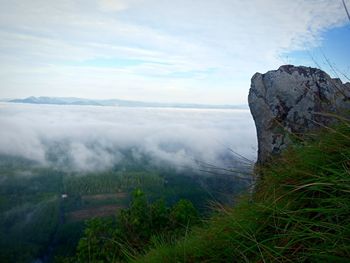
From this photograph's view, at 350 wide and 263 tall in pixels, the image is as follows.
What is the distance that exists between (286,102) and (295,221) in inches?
179

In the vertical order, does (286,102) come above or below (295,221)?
above

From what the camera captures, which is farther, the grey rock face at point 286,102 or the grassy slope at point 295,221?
the grey rock face at point 286,102

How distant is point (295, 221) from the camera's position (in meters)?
2.94

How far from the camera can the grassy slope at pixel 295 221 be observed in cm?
242

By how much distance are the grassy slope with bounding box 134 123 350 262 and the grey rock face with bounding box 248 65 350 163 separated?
2.29 metres

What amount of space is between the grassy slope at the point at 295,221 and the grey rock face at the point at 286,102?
2288mm

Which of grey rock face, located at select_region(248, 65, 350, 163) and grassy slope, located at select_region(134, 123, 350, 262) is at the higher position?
grey rock face, located at select_region(248, 65, 350, 163)

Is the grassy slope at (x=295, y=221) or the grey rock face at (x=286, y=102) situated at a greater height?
the grey rock face at (x=286, y=102)

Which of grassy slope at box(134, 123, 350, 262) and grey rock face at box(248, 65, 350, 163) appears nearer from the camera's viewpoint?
grassy slope at box(134, 123, 350, 262)

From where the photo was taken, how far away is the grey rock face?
6.47 metres

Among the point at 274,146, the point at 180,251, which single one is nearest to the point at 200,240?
the point at 180,251

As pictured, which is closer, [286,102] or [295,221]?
[295,221]

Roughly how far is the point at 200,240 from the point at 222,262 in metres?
0.62

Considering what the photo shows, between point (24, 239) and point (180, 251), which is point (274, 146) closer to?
point (180, 251)
